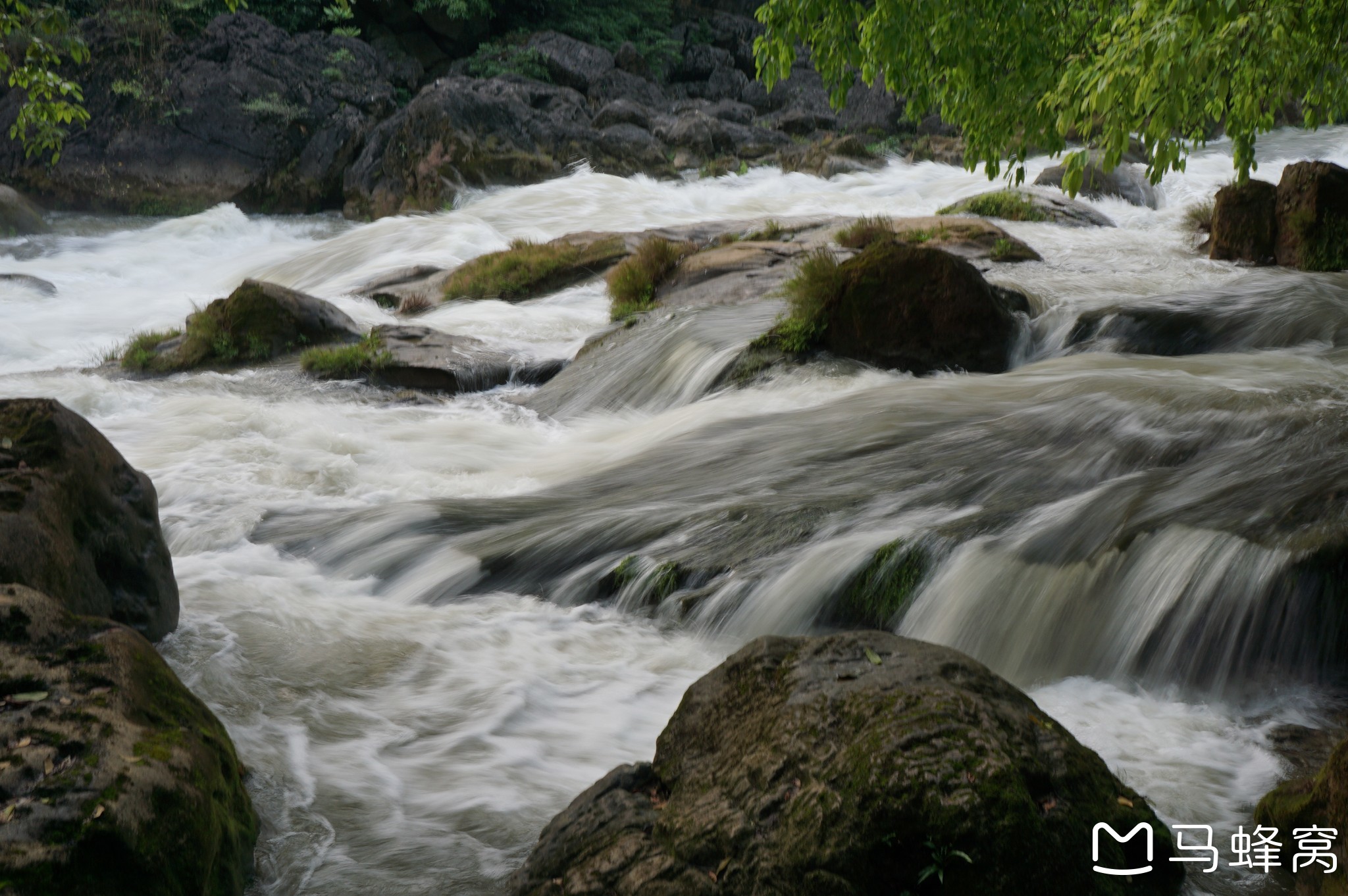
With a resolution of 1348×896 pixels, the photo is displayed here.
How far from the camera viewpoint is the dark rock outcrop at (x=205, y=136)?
22547 millimetres

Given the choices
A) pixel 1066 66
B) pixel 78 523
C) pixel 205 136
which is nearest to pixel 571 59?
pixel 205 136

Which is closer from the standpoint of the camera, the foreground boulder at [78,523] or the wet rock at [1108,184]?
the foreground boulder at [78,523]

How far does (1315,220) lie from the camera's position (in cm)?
1043

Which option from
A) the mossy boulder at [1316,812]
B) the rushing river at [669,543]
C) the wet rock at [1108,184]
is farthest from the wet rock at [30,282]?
the mossy boulder at [1316,812]

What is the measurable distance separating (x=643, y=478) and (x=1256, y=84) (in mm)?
4464

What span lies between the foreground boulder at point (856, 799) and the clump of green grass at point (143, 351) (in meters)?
9.24

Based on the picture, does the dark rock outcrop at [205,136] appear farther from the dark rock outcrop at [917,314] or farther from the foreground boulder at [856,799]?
the foreground boulder at [856,799]

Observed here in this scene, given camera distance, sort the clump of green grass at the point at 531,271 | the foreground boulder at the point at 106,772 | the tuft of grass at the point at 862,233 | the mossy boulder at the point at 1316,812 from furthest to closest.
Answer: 1. the clump of green grass at the point at 531,271
2. the tuft of grass at the point at 862,233
3. the mossy boulder at the point at 1316,812
4. the foreground boulder at the point at 106,772

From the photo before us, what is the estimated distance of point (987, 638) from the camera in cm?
446

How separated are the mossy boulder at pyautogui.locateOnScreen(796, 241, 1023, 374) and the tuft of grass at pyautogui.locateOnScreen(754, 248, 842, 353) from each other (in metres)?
0.02

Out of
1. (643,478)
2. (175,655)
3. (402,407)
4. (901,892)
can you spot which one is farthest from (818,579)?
(402,407)

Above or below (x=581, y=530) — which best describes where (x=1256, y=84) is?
above

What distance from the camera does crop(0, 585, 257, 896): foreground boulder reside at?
240cm

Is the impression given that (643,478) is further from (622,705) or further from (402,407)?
(402,407)
